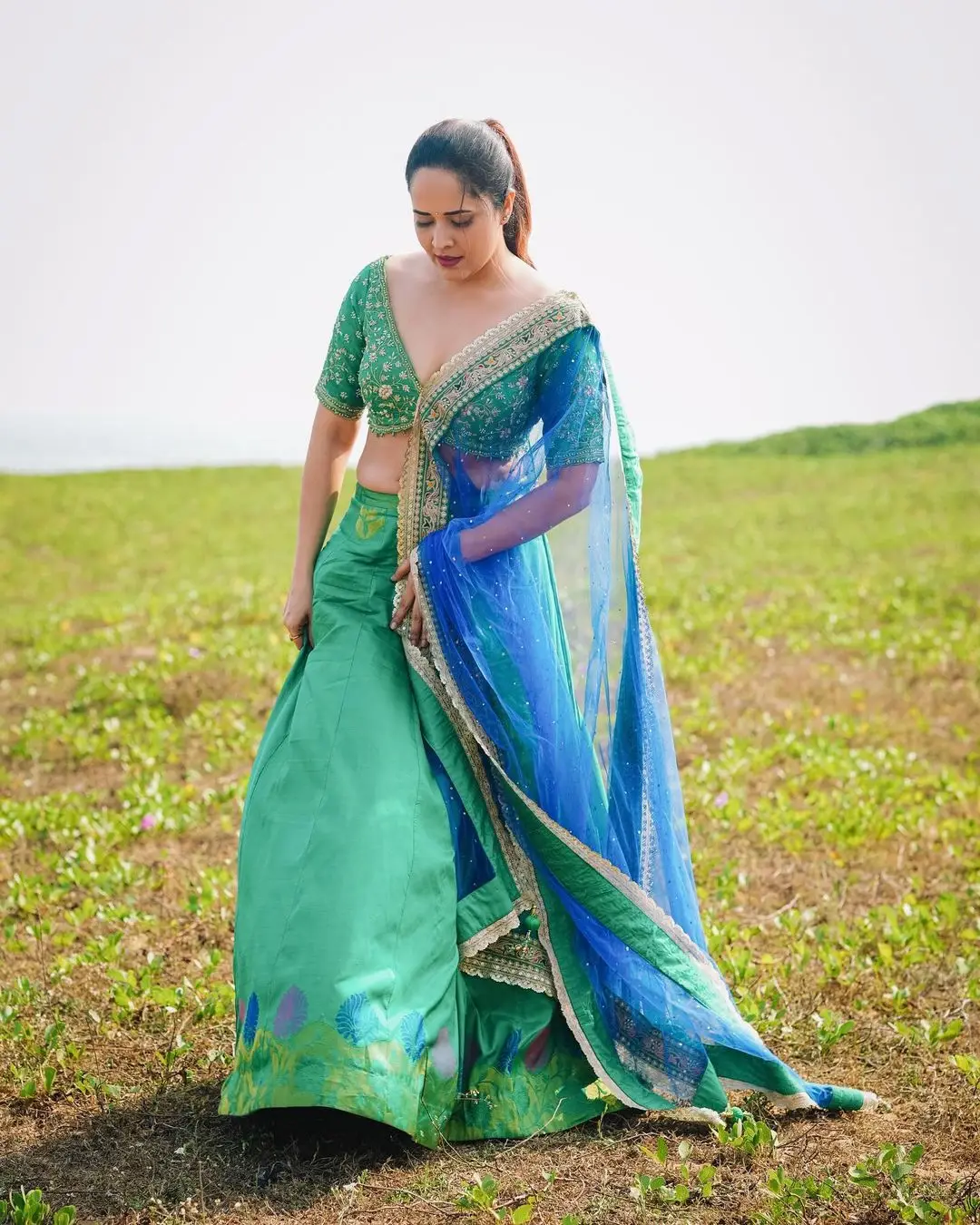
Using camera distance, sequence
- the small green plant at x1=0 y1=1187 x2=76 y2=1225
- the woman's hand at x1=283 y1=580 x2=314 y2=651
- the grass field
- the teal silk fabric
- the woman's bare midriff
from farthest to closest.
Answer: the woman's hand at x1=283 y1=580 x2=314 y2=651, the woman's bare midriff, the teal silk fabric, the grass field, the small green plant at x1=0 y1=1187 x2=76 y2=1225

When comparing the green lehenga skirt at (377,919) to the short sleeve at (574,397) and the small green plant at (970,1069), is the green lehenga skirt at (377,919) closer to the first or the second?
the short sleeve at (574,397)

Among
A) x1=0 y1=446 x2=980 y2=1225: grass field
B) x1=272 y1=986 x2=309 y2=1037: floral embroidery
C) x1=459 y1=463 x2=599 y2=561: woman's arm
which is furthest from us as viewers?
x1=459 y1=463 x2=599 y2=561: woman's arm

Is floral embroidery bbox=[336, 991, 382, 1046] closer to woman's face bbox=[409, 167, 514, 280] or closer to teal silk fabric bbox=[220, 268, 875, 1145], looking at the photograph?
teal silk fabric bbox=[220, 268, 875, 1145]

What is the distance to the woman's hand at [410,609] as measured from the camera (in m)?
3.30

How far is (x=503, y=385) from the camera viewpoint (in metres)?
3.19

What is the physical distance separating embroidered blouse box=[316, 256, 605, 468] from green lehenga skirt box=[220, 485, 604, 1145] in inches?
10.7

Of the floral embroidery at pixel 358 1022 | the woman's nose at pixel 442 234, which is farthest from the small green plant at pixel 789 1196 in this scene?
the woman's nose at pixel 442 234

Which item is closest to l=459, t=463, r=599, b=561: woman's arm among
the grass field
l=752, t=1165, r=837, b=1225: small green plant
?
the grass field

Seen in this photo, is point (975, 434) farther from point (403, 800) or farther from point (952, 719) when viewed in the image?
point (403, 800)

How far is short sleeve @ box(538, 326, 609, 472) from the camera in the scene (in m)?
3.20

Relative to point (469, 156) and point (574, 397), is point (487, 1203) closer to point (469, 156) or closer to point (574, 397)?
point (574, 397)

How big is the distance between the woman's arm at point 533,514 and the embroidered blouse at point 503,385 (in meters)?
0.04

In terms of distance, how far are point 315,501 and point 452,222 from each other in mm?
848

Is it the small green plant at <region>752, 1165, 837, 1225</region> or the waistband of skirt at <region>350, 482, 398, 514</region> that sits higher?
the waistband of skirt at <region>350, 482, 398, 514</region>
